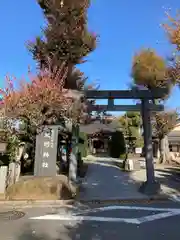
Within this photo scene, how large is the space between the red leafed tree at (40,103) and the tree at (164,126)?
15.9 meters

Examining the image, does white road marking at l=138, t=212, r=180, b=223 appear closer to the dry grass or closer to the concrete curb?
the concrete curb

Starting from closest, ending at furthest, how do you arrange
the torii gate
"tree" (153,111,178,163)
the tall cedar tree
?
the torii gate < the tall cedar tree < "tree" (153,111,178,163)

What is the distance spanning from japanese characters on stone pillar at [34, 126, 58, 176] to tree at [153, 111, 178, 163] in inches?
671

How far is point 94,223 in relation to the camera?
6.35 m

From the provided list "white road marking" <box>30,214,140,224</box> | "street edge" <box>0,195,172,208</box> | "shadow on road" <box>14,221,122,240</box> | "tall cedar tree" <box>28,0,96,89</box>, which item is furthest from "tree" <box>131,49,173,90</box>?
"shadow on road" <box>14,221,122,240</box>

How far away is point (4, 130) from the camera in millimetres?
12164

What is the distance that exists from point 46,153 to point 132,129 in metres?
23.2

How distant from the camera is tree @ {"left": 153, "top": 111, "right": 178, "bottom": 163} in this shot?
2558 centimetres

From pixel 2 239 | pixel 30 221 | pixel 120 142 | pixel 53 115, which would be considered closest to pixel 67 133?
pixel 53 115

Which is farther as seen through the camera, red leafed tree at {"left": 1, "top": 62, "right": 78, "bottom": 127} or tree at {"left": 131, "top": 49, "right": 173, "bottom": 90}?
tree at {"left": 131, "top": 49, "right": 173, "bottom": 90}

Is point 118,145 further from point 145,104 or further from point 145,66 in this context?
point 145,104

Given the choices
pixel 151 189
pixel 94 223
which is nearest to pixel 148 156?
pixel 151 189

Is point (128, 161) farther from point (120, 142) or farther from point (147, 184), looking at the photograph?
point (120, 142)

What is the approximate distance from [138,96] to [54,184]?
5096 millimetres
